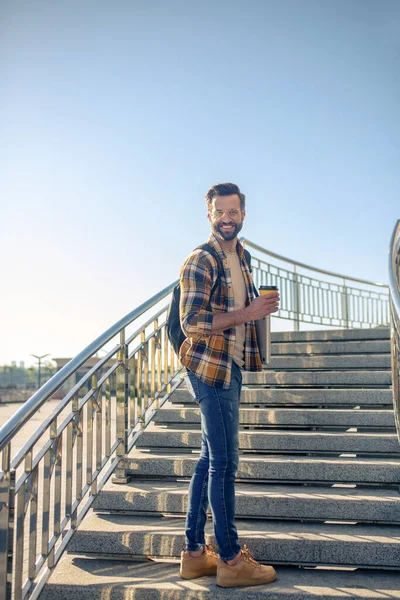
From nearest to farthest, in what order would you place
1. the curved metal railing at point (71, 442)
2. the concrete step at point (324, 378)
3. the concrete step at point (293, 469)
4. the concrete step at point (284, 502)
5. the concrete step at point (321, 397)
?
the curved metal railing at point (71, 442) → the concrete step at point (284, 502) → the concrete step at point (293, 469) → the concrete step at point (321, 397) → the concrete step at point (324, 378)

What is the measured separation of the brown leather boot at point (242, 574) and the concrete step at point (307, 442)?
3.96 feet

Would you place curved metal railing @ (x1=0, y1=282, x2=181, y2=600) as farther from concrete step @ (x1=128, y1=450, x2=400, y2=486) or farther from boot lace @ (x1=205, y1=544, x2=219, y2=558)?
boot lace @ (x1=205, y1=544, x2=219, y2=558)

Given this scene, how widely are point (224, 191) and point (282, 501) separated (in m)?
1.71

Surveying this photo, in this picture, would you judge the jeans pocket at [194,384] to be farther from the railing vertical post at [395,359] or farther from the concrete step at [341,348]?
the concrete step at [341,348]

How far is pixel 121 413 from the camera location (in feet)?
12.1

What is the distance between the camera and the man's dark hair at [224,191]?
8.69ft

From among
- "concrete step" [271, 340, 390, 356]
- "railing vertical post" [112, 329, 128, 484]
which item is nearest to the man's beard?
"railing vertical post" [112, 329, 128, 484]

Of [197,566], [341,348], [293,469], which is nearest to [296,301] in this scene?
[341,348]

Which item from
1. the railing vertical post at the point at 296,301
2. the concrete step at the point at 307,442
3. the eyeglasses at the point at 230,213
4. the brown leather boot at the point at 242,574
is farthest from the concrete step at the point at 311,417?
the railing vertical post at the point at 296,301

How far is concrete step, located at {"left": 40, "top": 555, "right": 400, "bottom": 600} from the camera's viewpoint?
2.52 metres

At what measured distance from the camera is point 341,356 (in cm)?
511

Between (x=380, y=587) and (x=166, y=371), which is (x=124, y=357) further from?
(x=380, y=587)

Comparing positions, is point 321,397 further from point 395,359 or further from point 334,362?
point 395,359

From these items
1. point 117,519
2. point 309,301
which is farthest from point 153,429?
point 309,301
